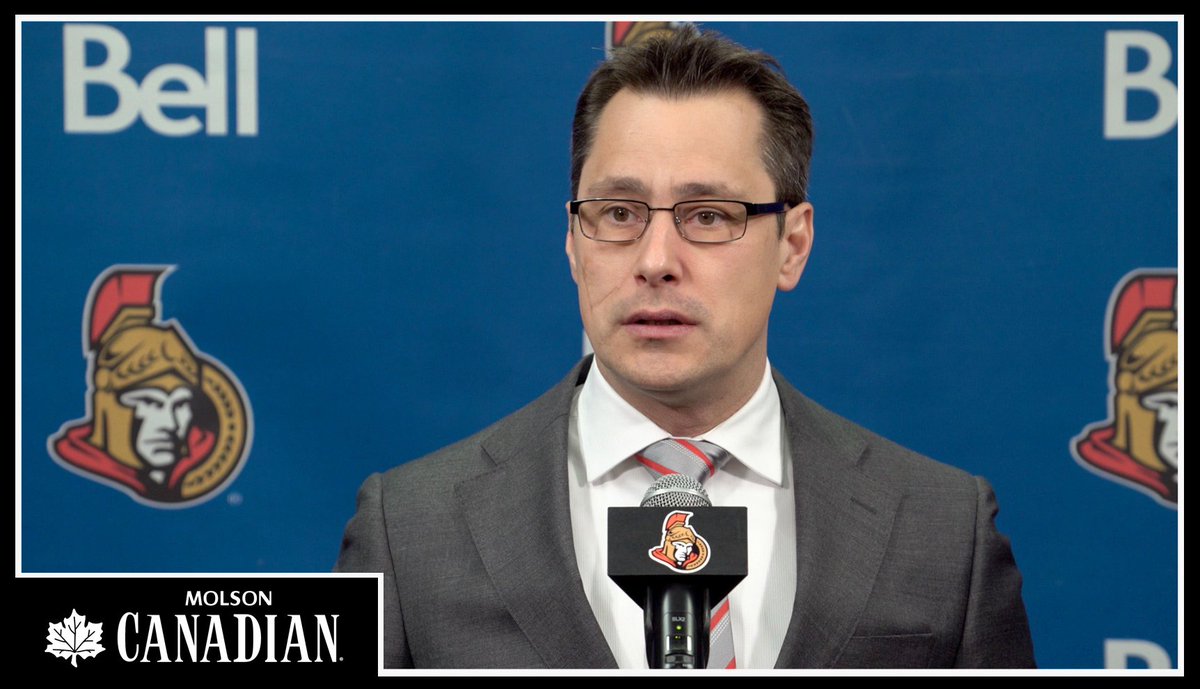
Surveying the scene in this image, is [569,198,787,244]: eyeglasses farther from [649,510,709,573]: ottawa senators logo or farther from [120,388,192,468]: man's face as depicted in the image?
[120,388,192,468]: man's face

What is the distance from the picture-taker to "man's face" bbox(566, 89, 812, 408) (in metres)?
2.01

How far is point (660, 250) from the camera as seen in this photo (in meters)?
1.99

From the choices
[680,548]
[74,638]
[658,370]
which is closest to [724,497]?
[658,370]

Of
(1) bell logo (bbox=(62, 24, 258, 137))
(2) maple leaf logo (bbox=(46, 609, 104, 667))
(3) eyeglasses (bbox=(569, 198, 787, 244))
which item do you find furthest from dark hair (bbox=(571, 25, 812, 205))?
(1) bell logo (bbox=(62, 24, 258, 137))

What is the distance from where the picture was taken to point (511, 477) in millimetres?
2127

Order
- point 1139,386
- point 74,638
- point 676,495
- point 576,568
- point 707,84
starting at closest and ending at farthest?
1. point 676,495
2. point 74,638
3. point 576,568
4. point 707,84
5. point 1139,386

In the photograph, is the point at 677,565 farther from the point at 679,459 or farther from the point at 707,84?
the point at 707,84

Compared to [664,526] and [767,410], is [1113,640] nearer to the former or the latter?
[767,410]

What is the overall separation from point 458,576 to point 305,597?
31cm

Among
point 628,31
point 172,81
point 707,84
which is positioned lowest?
point 707,84

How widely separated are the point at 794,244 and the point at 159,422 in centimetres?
160

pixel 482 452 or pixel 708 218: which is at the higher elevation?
pixel 708 218

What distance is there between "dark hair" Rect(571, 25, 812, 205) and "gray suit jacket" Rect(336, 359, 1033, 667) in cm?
39

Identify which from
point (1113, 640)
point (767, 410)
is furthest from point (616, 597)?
point (1113, 640)
